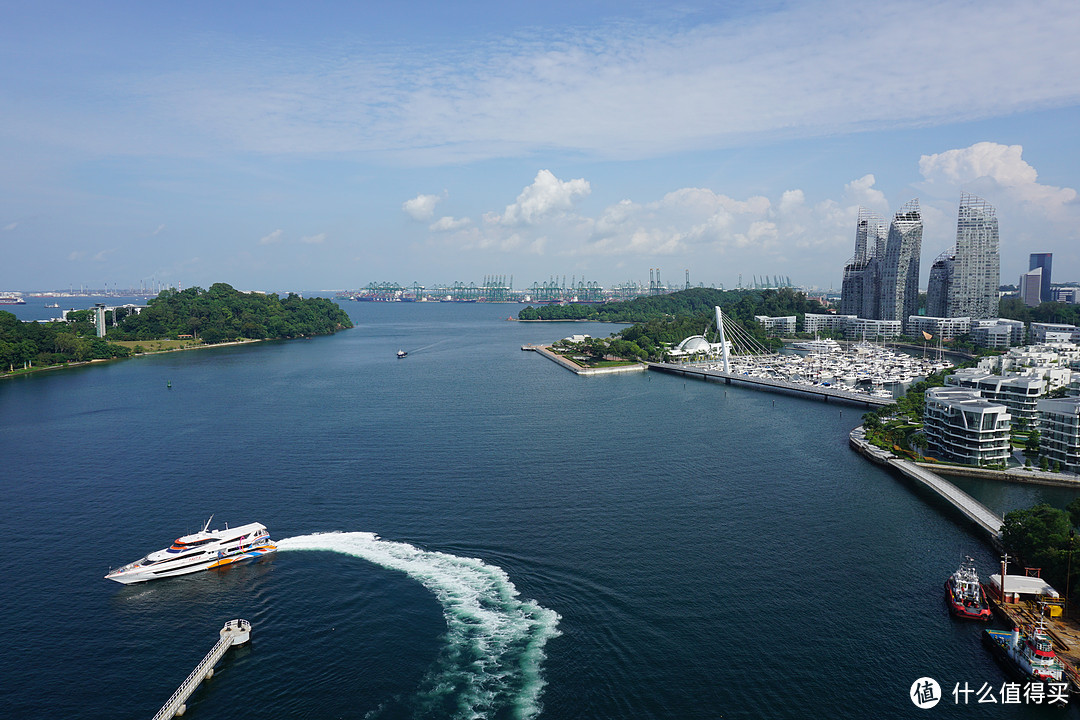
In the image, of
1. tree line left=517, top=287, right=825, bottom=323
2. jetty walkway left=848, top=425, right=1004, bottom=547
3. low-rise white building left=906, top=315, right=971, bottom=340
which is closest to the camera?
jetty walkway left=848, top=425, right=1004, bottom=547

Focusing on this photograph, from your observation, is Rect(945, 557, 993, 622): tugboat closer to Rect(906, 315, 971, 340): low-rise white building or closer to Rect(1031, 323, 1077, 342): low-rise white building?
Rect(1031, 323, 1077, 342): low-rise white building

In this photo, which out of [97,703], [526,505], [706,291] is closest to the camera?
[97,703]

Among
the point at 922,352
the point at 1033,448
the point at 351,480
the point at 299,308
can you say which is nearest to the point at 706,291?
the point at 922,352

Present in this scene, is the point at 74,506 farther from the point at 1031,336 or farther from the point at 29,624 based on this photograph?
the point at 1031,336

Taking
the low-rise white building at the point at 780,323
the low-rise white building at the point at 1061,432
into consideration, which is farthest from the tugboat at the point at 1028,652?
the low-rise white building at the point at 780,323

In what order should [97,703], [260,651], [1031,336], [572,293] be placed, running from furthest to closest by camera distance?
[572,293] → [1031,336] → [260,651] → [97,703]

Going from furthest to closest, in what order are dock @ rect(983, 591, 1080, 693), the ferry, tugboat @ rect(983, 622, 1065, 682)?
the ferry, dock @ rect(983, 591, 1080, 693), tugboat @ rect(983, 622, 1065, 682)

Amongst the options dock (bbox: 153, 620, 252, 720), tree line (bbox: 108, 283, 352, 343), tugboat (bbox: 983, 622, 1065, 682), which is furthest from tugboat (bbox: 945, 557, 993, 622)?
tree line (bbox: 108, 283, 352, 343)
